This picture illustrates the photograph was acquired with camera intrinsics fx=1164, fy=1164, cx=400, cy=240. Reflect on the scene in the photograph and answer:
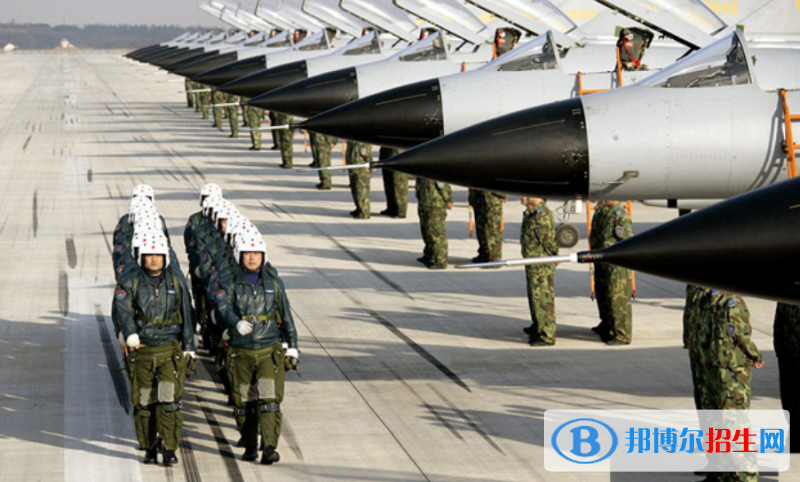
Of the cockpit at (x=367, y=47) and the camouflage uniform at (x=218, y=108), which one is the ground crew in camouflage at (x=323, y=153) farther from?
the camouflage uniform at (x=218, y=108)

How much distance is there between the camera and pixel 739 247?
587 cm

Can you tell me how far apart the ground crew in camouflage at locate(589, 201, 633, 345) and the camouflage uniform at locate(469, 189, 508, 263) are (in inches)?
157

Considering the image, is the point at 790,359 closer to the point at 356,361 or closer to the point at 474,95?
the point at 356,361

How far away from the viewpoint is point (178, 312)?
8.98 meters

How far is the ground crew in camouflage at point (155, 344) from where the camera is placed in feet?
28.7

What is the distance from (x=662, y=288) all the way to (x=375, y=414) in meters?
6.35

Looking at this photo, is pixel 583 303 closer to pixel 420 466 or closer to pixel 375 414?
pixel 375 414

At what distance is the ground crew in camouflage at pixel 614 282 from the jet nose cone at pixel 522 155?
234 cm

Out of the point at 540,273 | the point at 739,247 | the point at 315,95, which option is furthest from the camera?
the point at 315,95

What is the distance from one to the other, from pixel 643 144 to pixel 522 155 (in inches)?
39.6

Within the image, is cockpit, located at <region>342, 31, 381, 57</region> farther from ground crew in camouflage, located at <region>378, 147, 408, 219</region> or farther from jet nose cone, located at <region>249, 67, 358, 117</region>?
jet nose cone, located at <region>249, 67, 358, 117</region>

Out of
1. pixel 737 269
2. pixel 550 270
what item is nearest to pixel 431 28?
pixel 550 270

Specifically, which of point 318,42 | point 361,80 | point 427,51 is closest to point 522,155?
point 361,80

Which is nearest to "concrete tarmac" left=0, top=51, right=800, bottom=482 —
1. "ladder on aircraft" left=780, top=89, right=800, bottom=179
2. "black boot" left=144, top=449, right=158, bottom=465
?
"black boot" left=144, top=449, right=158, bottom=465
